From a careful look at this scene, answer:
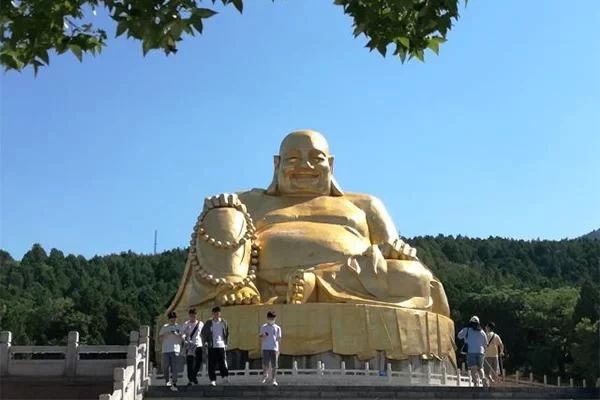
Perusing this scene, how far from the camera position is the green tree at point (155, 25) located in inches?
185

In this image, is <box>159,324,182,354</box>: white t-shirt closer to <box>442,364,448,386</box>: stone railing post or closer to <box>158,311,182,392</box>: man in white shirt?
<box>158,311,182,392</box>: man in white shirt

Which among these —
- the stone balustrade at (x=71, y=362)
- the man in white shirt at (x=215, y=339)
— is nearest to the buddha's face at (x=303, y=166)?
the stone balustrade at (x=71, y=362)

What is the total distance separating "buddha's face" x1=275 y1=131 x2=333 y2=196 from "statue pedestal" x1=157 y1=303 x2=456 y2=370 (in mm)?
3189

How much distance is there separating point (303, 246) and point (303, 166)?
215cm

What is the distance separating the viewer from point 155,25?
470 cm

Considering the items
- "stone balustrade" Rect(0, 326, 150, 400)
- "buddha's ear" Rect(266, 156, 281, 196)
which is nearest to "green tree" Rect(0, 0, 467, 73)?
"stone balustrade" Rect(0, 326, 150, 400)

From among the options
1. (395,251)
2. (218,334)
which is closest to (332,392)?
(218,334)

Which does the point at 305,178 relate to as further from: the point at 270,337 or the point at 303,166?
the point at 270,337

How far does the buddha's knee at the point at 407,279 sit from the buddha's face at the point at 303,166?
8.66ft

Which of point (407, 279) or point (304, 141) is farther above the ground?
point (304, 141)

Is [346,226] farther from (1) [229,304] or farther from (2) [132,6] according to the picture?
(2) [132,6]

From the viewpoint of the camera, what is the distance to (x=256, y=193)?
18.7 meters

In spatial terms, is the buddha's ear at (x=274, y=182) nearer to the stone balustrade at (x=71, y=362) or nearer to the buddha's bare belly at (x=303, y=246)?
the buddha's bare belly at (x=303, y=246)

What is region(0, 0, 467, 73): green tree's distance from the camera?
4691mm
